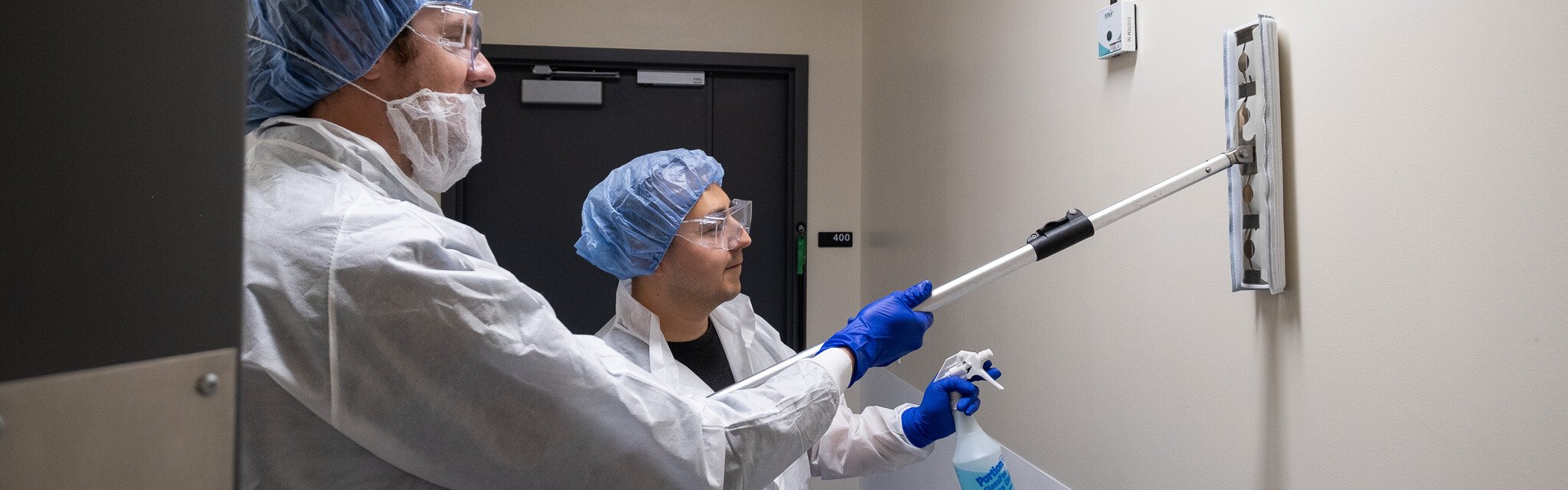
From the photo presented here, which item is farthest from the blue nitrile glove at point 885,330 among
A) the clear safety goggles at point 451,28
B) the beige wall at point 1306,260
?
the clear safety goggles at point 451,28

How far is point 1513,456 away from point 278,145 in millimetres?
1226

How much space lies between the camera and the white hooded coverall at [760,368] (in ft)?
5.33

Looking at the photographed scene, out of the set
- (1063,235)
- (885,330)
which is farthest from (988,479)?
(1063,235)

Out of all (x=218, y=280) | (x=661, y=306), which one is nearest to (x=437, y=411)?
(x=218, y=280)

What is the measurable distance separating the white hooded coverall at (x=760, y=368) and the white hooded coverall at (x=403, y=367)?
25.8 inches

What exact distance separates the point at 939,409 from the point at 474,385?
830 millimetres

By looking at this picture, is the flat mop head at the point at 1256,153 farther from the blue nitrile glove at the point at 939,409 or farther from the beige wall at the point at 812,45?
the beige wall at the point at 812,45

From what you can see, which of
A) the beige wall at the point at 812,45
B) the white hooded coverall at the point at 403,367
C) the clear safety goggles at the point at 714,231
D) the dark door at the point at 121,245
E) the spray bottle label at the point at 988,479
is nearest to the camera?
the dark door at the point at 121,245

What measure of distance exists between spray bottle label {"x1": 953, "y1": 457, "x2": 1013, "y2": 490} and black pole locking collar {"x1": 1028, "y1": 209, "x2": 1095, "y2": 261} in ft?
1.13

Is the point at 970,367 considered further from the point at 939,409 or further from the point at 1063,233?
the point at 1063,233

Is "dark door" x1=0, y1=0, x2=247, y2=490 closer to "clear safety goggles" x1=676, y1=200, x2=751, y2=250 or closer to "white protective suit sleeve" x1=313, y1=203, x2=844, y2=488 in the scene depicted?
"white protective suit sleeve" x1=313, y1=203, x2=844, y2=488

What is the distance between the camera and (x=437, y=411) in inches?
32.6

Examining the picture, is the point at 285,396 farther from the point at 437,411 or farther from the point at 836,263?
the point at 836,263

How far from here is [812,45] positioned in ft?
10.5
